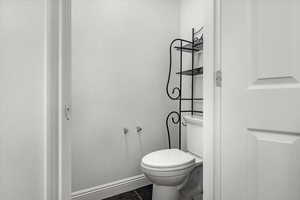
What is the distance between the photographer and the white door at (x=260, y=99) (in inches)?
30.4

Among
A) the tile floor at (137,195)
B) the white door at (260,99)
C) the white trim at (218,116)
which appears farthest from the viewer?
the tile floor at (137,195)

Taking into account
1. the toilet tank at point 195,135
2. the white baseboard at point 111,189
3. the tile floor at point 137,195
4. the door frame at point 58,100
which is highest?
the door frame at point 58,100

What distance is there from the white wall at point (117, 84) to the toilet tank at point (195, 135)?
44 centimetres

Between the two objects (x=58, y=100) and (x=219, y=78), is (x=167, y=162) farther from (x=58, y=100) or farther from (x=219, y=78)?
(x=58, y=100)

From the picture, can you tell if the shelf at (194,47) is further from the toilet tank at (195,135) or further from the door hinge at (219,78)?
the door hinge at (219,78)

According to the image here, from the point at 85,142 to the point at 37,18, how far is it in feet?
4.29

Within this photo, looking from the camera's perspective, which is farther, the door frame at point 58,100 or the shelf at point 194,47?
the shelf at point 194,47

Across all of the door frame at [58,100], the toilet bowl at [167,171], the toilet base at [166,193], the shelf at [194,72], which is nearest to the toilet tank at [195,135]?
the toilet bowl at [167,171]

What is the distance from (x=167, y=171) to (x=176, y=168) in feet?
0.23

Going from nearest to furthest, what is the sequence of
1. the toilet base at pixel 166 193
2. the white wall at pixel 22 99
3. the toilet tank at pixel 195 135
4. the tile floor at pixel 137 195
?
the white wall at pixel 22 99
the toilet base at pixel 166 193
the toilet tank at pixel 195 135
the tile floor at pixel 137 195

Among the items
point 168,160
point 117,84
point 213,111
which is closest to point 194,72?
point 117,84

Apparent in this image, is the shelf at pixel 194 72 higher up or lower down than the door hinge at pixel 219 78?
higher up

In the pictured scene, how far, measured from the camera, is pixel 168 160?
5.12 feet

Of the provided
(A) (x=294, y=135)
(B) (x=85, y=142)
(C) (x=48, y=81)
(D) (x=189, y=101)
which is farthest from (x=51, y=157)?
(D) (x=189, y=101)
